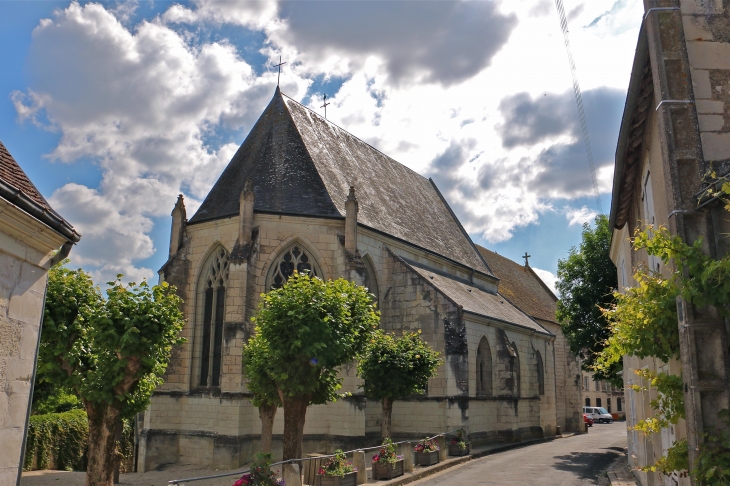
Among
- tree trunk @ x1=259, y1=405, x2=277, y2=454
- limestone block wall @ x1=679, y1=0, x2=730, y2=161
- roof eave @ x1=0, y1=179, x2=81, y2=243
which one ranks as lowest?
tree trunk @ x1=259, y1=405, x2=277, y2=454

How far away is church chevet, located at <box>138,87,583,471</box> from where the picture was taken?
62.1 ft

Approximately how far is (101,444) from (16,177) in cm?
696

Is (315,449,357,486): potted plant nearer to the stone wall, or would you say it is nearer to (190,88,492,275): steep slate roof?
the stone wall

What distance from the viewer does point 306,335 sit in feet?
41.3

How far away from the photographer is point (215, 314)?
66.5 feet

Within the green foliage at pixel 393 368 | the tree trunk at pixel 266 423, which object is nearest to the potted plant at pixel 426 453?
the green foliage at pixel 393 368

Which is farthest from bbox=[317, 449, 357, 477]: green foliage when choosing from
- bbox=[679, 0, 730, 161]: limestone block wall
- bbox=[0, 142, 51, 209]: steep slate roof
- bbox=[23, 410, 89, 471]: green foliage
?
bbox=[23, 410, 89, 471]: green foliage

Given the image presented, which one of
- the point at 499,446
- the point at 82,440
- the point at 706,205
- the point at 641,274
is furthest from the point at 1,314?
the point at 499,446

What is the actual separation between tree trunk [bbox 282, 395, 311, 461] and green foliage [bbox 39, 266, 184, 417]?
274 centimetres

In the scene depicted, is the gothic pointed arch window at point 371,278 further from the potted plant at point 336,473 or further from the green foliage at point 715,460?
the green foliage at point 715,460

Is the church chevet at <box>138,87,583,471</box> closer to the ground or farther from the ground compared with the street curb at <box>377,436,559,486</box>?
farther from the ground

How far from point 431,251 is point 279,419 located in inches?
416

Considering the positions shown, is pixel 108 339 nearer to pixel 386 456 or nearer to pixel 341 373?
pixel 386 456

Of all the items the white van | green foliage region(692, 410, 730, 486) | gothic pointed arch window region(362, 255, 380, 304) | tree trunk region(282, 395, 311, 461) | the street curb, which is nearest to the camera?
green foliage region(692, 410, 730, 486)
